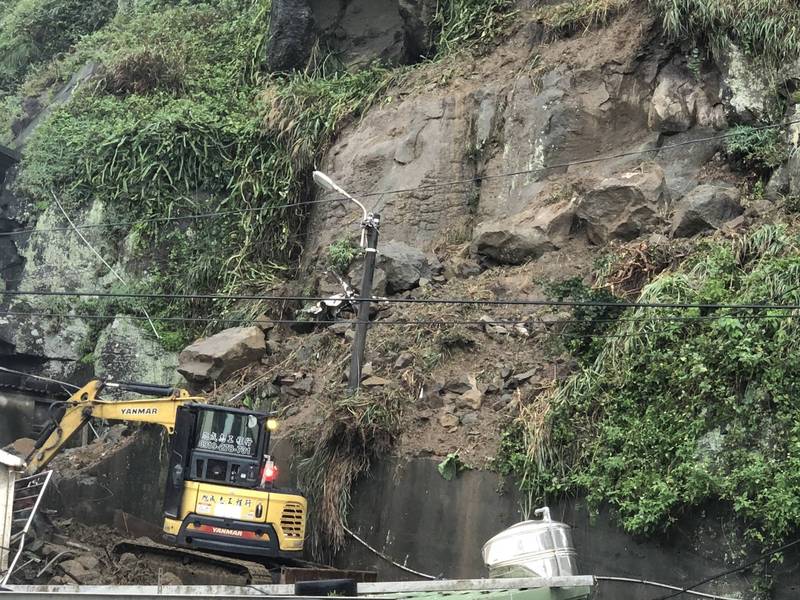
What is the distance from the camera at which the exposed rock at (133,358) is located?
22422 millimetres

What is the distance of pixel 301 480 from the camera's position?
17266mm

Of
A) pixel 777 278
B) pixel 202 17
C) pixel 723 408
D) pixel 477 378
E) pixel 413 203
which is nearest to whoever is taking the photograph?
pixel 723 408

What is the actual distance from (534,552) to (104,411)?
7.83 m

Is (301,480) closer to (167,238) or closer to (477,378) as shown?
(477,378)

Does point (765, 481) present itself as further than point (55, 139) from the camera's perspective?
No

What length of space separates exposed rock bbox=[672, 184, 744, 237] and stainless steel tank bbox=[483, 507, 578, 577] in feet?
21.6

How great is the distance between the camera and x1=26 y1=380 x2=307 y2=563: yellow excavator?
1543cm

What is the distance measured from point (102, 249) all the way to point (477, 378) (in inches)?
458

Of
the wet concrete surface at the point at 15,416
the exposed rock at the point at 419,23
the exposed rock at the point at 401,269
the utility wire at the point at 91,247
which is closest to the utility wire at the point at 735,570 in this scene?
the exposed rock at the point at 401,269

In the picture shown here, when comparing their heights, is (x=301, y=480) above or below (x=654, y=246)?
below

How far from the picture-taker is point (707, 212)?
1734 centimetres

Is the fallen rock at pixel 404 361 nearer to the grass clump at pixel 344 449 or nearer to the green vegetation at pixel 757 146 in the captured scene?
the grass clump at pixel 344 449

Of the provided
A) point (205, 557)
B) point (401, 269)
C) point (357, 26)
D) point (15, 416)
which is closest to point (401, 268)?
point (401, 269)

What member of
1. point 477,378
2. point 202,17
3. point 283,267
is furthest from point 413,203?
point 202,17
